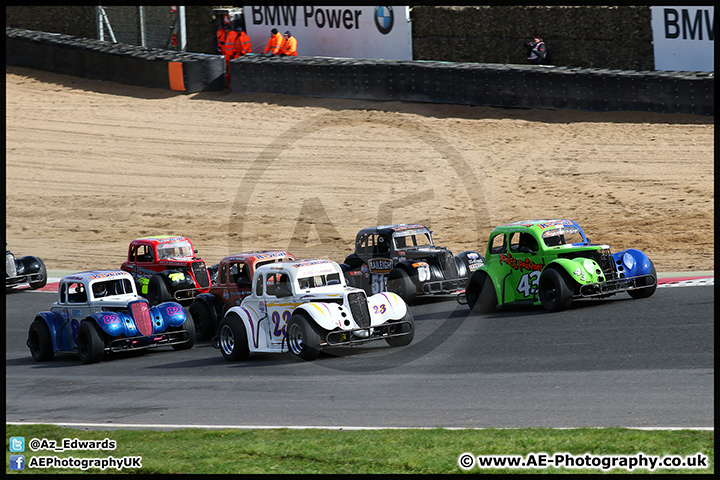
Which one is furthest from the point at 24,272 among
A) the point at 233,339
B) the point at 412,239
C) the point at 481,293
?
the point at 481,293

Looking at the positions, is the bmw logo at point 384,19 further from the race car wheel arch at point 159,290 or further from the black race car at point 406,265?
the race car wheel arch at point 159,290

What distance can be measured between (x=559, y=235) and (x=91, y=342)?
325 inches

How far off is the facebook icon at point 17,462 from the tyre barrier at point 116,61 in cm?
2752

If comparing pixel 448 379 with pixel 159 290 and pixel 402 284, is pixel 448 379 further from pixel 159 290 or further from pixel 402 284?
pixel 159 290

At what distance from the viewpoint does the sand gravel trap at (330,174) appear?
81.5 ft

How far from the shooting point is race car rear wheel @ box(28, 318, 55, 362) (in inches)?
630

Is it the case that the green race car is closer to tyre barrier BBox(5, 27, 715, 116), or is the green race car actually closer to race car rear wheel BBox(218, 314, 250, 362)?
race car rear wheel BBox(218, 314, 250, 362)

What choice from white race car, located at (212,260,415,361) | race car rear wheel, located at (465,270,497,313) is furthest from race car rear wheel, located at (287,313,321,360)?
race car rear wheel, located at (465,270,497,313)

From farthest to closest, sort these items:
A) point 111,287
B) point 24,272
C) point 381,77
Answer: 1. point 381,77
2. point 24,272
3. point 111,287

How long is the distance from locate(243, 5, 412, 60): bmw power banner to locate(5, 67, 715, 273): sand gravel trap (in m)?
2.41

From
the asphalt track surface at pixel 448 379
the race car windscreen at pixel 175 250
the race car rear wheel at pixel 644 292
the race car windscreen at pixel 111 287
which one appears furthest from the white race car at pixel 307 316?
the race car windscreen at pixel 175 250

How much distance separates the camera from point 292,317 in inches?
539

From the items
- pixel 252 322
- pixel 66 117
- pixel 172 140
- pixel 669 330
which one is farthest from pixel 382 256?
pixel 66 117

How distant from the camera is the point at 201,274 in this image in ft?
65.6
